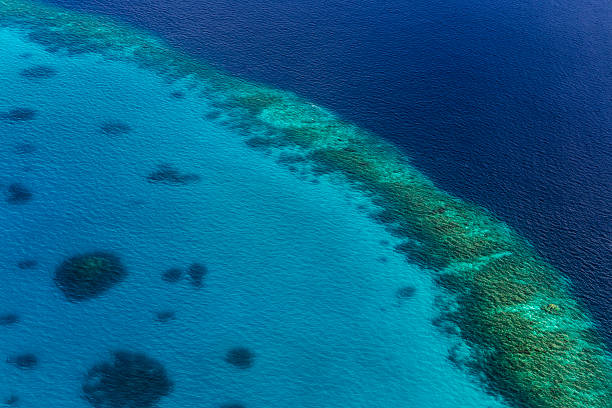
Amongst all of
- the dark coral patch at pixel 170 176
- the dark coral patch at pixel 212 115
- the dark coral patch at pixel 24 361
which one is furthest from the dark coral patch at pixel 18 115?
the dark coral patch at pixel 24 361

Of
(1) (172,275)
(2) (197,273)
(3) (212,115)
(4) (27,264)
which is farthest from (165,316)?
(3) (212,115)

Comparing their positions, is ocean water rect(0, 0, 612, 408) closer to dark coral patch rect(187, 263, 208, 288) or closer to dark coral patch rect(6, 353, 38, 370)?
dark coral patch rect(6, 353, 38, 370)

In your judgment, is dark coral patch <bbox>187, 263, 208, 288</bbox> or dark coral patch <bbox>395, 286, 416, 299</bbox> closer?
dark coral patch <bbox>187, 263, 208, 288</bbox>

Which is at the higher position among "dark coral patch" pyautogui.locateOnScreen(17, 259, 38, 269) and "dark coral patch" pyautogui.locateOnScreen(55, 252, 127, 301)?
"dark coral patch" pyautogui.locateOnScreen(55, 252, 127, 301)

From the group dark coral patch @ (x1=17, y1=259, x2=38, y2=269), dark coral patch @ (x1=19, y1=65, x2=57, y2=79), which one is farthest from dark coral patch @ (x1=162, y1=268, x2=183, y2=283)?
dark coral patch @ (x1=19, y1=65, x2=57, y2=79)

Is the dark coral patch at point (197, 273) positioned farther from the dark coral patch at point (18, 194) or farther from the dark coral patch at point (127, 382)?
the dark coral patch at point (18, 194)
